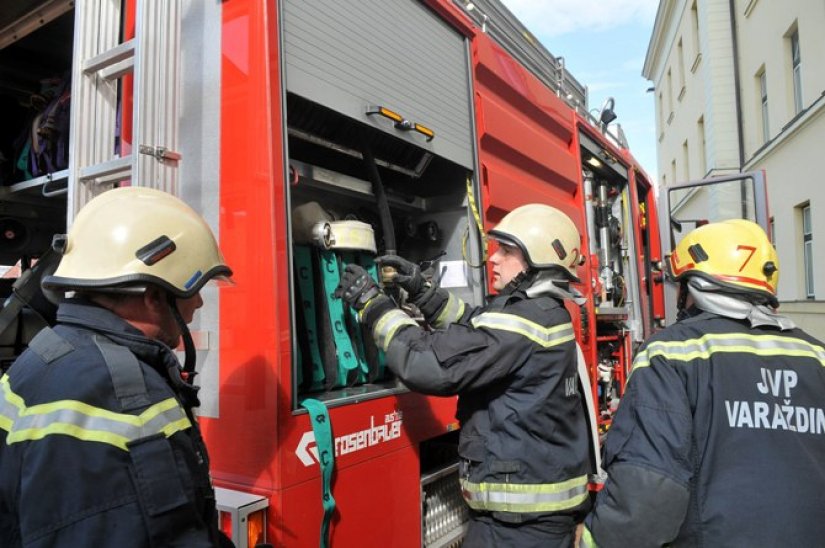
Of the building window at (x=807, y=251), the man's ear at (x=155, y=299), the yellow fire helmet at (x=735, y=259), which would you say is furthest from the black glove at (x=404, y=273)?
the building window at (x=807, y=251)

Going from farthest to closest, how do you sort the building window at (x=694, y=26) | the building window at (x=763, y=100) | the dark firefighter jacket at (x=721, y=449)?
the building window at (x=694, y=26), the building window at (x=763, y=100), the dark firefighter jacket at (x=721, y=449)

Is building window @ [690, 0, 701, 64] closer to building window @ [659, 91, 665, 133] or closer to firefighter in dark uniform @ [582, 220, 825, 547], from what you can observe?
building window @ [659, 91, 665, 133]

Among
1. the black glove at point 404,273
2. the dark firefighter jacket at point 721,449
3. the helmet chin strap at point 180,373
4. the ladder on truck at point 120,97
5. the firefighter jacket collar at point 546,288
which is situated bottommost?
the dark firefighter jacket at point 721,449

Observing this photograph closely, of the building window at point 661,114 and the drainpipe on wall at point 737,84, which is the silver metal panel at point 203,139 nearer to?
the drainpipe on wall at point 737,84

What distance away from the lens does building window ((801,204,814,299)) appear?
10934mm

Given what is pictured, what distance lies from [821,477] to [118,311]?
5.99 feet

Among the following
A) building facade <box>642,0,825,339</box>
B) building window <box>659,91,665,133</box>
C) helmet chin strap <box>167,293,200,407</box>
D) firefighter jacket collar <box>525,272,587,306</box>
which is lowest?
helmet chin strap <box>167,293,200,407</box>

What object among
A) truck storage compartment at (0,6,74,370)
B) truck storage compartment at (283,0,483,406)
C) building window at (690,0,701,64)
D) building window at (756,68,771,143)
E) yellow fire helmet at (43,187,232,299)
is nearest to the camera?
yellow fire helmet at (43,187,232,299)

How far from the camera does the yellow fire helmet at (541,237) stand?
2.28 meters

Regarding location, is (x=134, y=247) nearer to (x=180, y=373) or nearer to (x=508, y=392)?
(x=180, y=373)

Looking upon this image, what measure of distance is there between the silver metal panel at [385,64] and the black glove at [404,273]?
0.46m

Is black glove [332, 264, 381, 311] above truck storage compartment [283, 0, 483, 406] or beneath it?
beneath

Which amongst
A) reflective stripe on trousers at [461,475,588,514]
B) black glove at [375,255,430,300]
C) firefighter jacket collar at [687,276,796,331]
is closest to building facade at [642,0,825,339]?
firefighter jacket collar at [687,276,796,331]

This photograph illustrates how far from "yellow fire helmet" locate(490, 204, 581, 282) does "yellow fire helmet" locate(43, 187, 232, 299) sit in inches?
51.8
